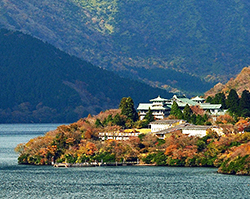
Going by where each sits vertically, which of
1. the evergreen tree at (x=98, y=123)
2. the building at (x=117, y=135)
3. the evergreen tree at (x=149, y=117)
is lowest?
the building at (x=117, y=135)

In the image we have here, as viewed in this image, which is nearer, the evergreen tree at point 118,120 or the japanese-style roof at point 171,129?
the japanese-style roof at point 171,129

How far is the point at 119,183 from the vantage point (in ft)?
421

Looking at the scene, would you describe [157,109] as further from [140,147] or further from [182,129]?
[140,147]

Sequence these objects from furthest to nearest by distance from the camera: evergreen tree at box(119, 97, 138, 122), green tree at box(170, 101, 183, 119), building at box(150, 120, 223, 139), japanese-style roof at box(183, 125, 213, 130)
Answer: green tree at box(170, 101, 183, 119)
evergreen tree at box(119, 97, 138, 122)
japanese-style roof at box(183, 125, 213, 130)
building at box(150, 120, 223, 139)

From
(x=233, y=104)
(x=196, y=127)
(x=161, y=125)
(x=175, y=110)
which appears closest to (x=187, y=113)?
(x=175, y=110)

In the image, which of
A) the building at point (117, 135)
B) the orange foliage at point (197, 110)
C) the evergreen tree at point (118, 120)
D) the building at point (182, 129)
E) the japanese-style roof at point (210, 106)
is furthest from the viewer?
the japanese-style roof at point (210, 106)

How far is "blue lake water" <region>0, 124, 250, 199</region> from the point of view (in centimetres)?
11569

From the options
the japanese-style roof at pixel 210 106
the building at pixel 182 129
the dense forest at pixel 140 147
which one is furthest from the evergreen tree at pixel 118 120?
the japanese-style roof at pixel 210 106

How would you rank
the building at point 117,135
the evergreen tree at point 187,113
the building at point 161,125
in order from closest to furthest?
the building at point 117,135
the building at point 161,125
the evergreen tree at point 187,113

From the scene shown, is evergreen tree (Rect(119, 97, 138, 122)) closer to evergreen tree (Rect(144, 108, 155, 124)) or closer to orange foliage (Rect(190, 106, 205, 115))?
evergreen tree (Rect(144, 108, 155, 124))

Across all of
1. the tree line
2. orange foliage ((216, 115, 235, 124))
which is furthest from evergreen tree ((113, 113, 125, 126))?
the tree line

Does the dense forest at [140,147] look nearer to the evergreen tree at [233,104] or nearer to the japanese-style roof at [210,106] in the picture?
the evergreen tree at [233,104]

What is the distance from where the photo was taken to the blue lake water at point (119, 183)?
116 meters

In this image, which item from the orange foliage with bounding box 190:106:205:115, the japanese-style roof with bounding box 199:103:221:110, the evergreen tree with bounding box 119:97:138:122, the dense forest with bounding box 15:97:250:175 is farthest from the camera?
the japanese-style roof with bounding box 199:103:221:110
